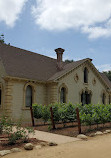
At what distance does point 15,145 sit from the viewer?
28.0 ft

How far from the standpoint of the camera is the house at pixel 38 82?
1706 centimetres

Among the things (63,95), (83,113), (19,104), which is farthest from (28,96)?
(83,113)

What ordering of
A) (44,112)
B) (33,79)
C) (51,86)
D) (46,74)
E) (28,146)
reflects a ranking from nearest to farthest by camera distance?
(28,146) → (44,112) → (33,79) → (51,86) → (46,74)

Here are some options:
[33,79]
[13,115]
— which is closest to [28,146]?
[13,115]

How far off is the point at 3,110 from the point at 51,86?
18.8ft

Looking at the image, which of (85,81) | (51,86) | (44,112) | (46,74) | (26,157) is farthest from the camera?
(85,81)

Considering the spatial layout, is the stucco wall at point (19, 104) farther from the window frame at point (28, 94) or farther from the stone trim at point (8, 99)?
the window frame at point (28, 94)

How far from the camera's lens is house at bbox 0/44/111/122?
1706cm

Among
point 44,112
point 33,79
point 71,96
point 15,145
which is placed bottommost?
point 15,145

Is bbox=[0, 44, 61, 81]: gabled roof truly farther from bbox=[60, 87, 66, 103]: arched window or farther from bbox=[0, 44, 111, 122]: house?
bbox=[60, 87, 66, 103]: arched window

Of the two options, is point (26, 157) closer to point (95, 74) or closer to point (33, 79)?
point (33, 79)

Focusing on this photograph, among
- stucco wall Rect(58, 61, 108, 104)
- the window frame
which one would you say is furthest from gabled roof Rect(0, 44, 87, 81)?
the window frame

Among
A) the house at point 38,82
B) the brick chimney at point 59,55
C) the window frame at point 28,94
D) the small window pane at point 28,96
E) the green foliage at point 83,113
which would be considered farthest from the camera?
the brick chimney at point 59,55

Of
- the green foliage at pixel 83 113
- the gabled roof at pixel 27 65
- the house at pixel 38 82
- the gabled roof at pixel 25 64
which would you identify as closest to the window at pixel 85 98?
the house at pixel 38 82
